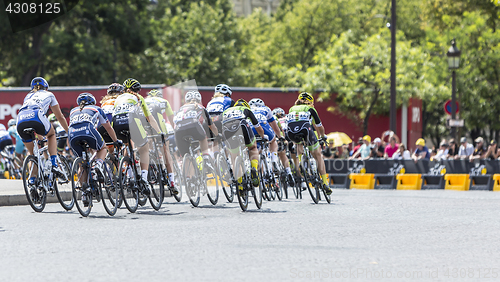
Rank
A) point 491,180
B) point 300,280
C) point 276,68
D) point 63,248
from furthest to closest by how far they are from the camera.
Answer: point 276,68 < point 491,180 < point 63,248 < point 300,280

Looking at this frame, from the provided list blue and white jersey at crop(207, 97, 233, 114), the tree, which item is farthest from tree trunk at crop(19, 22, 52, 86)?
blue and white jersey at crop(207, 97, 233, 114)

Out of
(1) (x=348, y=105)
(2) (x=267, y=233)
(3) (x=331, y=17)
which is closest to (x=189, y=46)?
(3) (x=331, y=17)

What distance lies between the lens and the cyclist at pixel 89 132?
33.6 feet

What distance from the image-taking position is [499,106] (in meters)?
37.9

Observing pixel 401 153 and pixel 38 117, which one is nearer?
pixel 38 117

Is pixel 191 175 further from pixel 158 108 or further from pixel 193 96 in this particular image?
pixel 158 108

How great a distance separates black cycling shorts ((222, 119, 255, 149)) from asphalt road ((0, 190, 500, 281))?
0.98 m

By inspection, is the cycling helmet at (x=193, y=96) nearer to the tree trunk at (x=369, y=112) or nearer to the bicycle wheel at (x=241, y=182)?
the bicycle wheel at (x=241, y=182)

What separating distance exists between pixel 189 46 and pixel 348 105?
16.0m

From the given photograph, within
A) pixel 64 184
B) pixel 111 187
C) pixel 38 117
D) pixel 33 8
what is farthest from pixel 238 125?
pixel 33 8

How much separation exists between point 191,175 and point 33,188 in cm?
222

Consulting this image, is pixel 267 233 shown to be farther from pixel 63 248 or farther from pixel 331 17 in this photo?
pixel 331 17

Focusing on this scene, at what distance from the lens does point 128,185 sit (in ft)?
34.9

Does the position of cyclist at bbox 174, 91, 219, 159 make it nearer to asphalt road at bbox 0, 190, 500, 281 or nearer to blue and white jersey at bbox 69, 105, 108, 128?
asphalt road at bbox 0, 190, 500, 281
